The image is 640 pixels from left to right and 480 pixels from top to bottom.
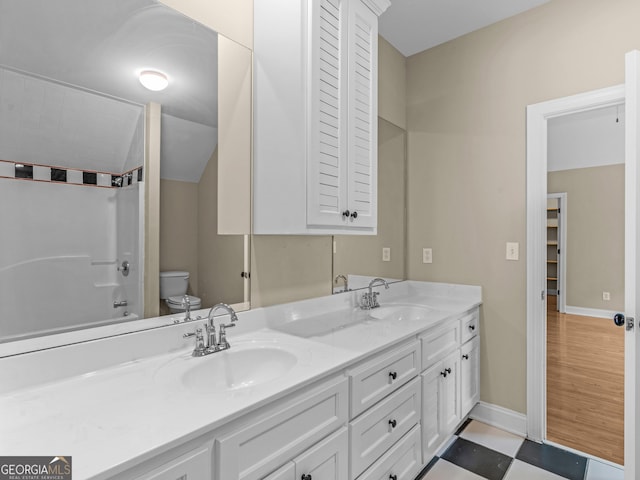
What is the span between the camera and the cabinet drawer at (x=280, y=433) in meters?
0.83

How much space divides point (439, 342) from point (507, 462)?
804 millimetres

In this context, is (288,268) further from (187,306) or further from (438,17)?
(438,17)

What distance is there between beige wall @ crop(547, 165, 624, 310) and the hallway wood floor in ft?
2.76

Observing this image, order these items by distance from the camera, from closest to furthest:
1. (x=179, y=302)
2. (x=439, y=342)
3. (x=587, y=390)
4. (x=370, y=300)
Result: (x=179, y=302) → (x=439, y=342) → (x=370, y=300) → (x=587, y=390)

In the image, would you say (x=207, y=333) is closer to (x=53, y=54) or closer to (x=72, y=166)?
(x=72, y=166)

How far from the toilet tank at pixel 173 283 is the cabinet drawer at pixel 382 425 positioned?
2.65ft

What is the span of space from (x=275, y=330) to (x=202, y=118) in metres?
0.96

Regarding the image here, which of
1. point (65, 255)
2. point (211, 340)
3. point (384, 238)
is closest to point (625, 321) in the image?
point (384, 238)

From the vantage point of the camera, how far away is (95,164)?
1104 millimetres

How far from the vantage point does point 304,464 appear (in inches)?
39.6

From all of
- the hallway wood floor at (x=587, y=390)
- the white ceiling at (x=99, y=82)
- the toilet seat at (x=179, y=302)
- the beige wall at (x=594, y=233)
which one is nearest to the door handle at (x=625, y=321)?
the hallway wood floor at (x=587, y=390)

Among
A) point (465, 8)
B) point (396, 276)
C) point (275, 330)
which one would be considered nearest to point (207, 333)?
point (275, 330)

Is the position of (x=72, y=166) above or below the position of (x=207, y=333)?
above

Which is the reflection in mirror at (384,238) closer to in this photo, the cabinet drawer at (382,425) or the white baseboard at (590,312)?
the cabinet drawer at (382,425)
